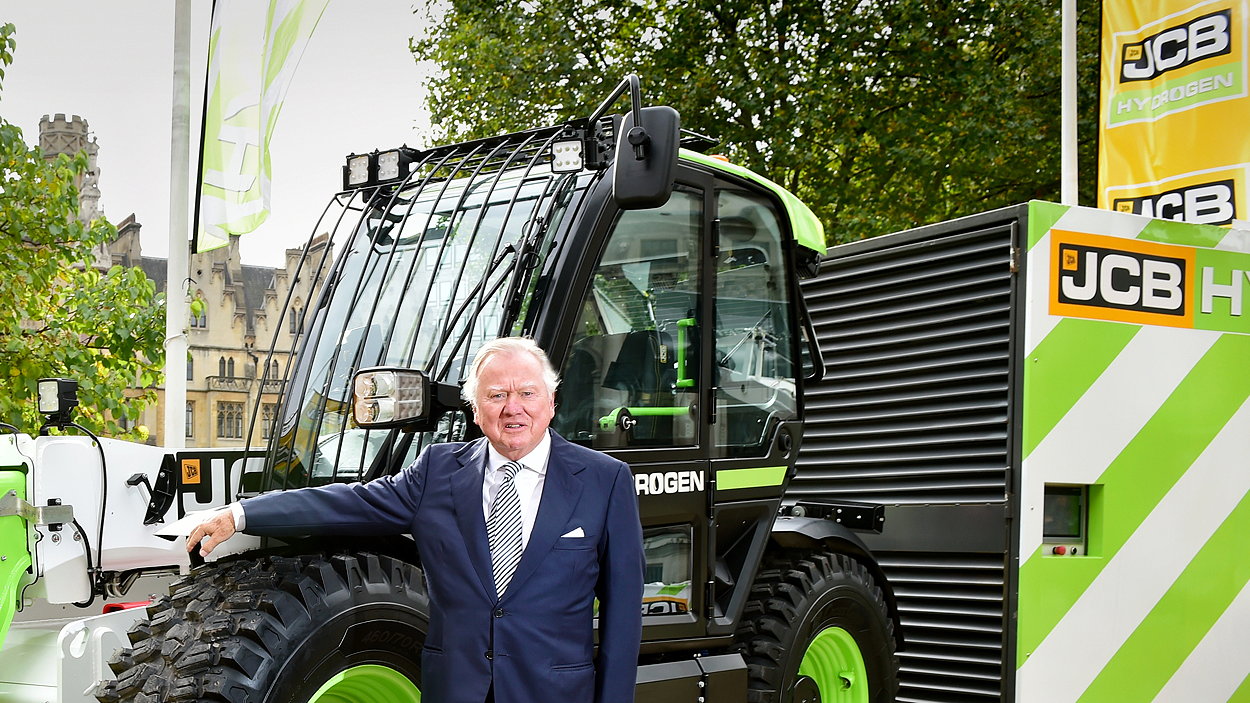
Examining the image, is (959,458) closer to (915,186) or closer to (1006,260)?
(1006,260)

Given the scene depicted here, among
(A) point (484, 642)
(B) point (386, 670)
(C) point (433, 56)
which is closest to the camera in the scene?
(A) point (484, 642)

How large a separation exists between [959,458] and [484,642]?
3279 mm

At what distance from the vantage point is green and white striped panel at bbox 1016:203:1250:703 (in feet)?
18.5

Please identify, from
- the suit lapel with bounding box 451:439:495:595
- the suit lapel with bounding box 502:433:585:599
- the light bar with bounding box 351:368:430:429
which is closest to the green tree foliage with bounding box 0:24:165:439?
the light bar with bounding box 351:368:430:429

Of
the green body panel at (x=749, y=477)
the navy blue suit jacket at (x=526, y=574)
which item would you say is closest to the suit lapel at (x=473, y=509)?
the navy blue suit jacket at (x=526, y=574)

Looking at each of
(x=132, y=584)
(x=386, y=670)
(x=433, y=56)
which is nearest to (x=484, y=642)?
(x=386, y=670)

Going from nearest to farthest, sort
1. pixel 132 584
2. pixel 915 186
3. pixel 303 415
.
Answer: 1. pixel 303 415
2. pixel 132 584
3. pixel 915 186

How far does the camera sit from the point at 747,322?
17.5ft

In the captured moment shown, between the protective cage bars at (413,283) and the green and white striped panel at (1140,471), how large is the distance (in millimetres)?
2282

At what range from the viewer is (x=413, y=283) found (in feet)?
15.7

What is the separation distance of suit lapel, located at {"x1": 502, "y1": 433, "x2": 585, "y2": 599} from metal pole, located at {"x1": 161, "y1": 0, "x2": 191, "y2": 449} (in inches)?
261

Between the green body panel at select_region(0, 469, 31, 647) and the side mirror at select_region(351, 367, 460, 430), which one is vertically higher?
the side mirror at select_region(351, 367, 460, 430)

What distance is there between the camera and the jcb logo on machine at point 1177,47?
7844mm

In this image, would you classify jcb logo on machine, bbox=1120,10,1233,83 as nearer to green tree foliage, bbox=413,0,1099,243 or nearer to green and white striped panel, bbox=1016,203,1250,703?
green and white striped panel, bbox=1016,203,1250,703
